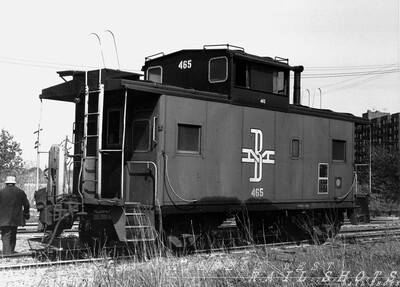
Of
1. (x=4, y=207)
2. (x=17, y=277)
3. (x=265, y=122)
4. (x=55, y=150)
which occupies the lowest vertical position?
(x=17, y=277)

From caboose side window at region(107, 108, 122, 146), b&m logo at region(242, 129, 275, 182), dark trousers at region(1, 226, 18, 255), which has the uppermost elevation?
caboose side window at region(107, 108, 122, 146)

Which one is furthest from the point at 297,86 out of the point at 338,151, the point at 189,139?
the point at 189,139

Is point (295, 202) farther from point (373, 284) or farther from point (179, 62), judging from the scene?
point (373, 284)

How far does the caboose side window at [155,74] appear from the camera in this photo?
12.9m

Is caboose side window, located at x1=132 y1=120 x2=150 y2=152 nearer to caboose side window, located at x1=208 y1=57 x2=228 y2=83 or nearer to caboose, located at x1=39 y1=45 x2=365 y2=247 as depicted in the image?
caboose, located at x1=39 y1=45 x2=365 y2=247

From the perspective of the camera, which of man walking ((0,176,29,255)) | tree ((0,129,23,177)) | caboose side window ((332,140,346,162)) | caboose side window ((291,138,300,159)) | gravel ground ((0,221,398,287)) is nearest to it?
gravel ground ((0,221,398,287))

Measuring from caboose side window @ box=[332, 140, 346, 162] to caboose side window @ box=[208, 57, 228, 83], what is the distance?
4274mm

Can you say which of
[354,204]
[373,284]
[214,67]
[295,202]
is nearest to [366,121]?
[354,204]

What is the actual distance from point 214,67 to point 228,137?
1.72m

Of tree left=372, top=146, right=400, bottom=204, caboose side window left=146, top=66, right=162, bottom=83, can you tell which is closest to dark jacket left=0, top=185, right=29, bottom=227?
caboose side window left=146, top=66, right=162, bottom=83

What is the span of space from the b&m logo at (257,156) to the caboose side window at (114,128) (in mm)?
2857

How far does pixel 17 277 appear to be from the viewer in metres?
8.03

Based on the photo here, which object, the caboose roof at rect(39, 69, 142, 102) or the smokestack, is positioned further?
the smokestack

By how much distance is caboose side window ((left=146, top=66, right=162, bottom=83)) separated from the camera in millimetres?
12875
